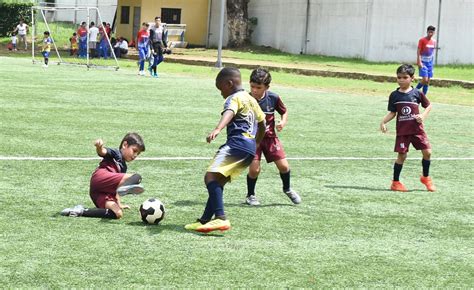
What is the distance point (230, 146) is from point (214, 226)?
71cm

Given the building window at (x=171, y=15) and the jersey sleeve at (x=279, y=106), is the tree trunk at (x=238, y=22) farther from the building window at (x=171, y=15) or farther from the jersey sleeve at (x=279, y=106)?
the jersey sleeve at (x=279, y=106)

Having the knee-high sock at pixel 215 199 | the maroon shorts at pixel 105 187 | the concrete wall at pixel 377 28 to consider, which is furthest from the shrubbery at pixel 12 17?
the knee-high sock at pixel 215 199

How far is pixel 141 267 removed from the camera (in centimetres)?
658

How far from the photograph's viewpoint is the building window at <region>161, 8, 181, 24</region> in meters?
54.5

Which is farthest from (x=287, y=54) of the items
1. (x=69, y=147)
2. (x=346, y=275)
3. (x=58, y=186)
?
(x=346, y=275)

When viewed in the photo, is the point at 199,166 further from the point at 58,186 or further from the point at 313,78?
the point at 313,78

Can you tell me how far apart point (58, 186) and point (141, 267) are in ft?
11.4

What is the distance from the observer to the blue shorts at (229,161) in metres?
7.93

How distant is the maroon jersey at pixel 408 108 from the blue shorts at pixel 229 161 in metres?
3.68

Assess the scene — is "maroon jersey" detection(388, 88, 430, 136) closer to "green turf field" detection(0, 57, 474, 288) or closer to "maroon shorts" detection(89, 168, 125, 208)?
"green turf field" detection(0, 57, 474, 288)

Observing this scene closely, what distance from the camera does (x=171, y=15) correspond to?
5484 cm

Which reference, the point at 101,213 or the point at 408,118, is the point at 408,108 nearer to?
the point at 408,118

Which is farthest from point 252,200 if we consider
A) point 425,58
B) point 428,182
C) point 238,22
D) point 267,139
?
point 238,22

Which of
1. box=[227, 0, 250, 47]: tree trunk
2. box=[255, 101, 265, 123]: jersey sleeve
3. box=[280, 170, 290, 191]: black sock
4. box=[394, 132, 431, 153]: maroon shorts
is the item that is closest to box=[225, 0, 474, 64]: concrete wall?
box=[227, 0, 250, 47]: tree trunk
